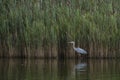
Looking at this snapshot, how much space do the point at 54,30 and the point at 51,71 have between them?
17.4 feet

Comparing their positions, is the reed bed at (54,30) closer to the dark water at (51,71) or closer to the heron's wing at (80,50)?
the heron's wing at (80,50)

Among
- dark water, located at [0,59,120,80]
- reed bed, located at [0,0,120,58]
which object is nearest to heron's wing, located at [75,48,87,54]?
reed bed, located at [0,0,120,58]

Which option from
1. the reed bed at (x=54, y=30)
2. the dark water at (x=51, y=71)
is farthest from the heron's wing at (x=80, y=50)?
the dark water at (x=51, y=71)

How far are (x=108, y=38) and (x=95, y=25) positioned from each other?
33.1 inches

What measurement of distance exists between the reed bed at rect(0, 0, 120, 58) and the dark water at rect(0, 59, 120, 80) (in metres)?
1.10

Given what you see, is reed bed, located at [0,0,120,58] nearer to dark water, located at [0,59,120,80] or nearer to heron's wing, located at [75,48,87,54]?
heron's wing, located at [75,48,87,54]

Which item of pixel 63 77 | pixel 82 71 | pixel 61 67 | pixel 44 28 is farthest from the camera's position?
pixel 44 28

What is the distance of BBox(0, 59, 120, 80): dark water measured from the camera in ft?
41.7

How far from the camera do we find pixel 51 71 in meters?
14.5

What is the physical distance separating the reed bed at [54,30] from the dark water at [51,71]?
1103 mm

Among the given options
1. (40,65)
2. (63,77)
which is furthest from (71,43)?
(63,77)

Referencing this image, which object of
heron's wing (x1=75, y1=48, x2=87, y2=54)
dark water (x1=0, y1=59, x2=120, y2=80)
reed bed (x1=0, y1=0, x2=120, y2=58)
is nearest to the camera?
dark water (x1=0, y1=59, x2=120, y2=80)

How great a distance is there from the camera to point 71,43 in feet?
64.4

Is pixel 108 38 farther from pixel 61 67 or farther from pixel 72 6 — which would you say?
pixel 61 67
